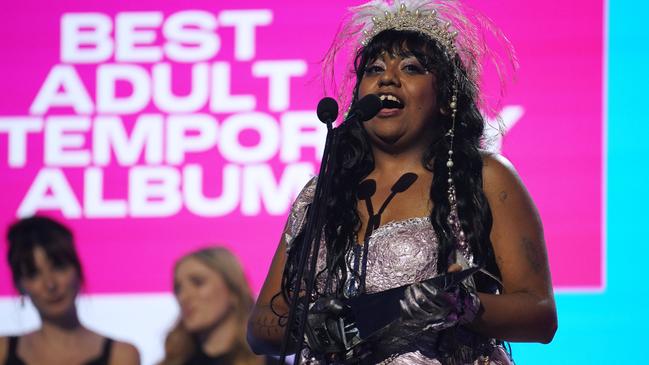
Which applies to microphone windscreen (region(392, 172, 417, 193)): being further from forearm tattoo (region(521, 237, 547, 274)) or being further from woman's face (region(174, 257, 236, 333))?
woman's face (region(174, 257, 236, 333))

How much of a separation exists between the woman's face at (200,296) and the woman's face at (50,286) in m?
0.43

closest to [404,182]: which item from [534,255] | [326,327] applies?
[534,255]

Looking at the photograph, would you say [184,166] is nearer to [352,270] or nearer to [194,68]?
[194,68]

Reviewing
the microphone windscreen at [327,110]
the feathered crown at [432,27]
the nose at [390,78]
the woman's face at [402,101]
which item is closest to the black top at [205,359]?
the feathered crown at [432,27]

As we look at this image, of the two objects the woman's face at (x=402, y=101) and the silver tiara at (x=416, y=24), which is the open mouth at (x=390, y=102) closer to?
the woman's face at (x=402, y=101)

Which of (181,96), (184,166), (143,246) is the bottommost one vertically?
(143,246)

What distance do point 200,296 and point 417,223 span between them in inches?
78.6

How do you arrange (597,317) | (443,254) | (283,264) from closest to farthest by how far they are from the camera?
1. (443,254)
2. (283,264)
3. (597,317)

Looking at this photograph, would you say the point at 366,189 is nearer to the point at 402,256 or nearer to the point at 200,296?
the point at 402,256

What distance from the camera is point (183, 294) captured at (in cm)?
393

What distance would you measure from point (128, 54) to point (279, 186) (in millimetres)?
820

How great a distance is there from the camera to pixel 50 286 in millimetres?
4086

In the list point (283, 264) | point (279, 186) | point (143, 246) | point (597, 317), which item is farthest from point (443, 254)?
point (143, 246)

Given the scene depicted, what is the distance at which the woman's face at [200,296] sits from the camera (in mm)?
3910
